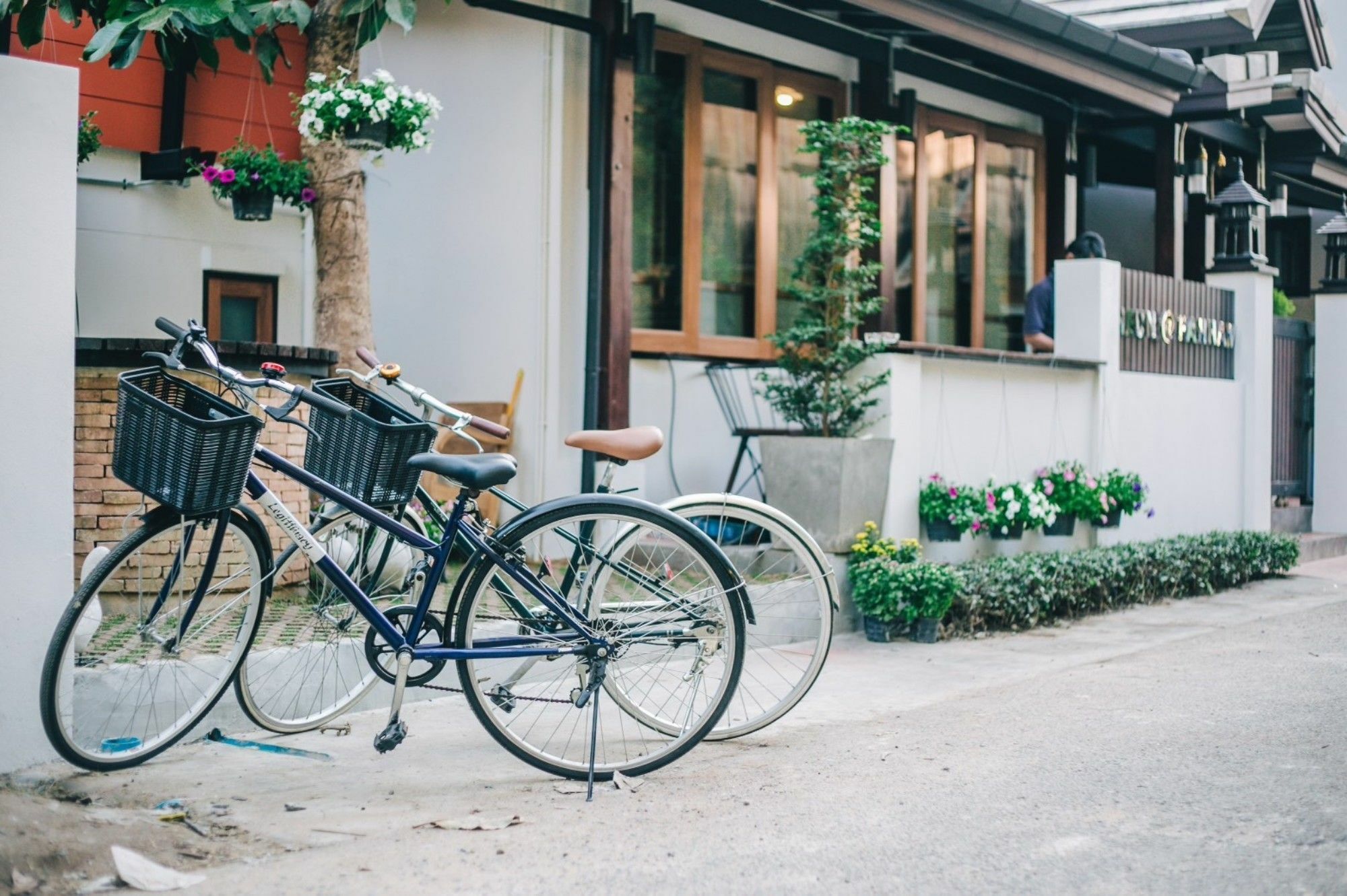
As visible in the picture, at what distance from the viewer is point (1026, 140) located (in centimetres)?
1193

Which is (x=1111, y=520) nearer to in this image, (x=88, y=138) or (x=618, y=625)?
(x=618, y=625)

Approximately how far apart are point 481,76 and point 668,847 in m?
5.98

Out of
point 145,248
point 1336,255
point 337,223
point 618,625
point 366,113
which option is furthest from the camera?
point 1336,255

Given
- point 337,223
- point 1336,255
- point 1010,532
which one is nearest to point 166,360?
point 337,223

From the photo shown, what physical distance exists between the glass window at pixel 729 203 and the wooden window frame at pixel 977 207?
67.8 inches

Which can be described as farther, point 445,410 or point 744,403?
point 744,403

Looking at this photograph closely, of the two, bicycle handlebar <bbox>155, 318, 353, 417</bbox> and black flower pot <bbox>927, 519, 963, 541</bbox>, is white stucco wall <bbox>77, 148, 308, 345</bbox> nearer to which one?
black flower pot <bbox>927, 519, 963, 541</bbox>

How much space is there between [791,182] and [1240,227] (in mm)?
4032

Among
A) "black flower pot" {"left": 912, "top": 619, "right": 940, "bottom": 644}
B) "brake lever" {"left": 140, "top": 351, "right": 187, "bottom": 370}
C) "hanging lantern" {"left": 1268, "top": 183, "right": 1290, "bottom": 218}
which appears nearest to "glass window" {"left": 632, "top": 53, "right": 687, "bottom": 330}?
"black flower pot" {"left": 912, "top": 619, "right": 940, "bottom": 644}

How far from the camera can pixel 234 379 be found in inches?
164

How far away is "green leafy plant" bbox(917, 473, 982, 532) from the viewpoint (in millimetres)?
8188

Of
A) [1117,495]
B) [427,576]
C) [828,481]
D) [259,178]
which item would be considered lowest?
[427,576]

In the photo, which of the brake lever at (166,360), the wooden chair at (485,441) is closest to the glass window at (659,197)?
the wooden chair at (485,441)

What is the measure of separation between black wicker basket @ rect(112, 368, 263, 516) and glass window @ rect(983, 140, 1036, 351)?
28.3ft
